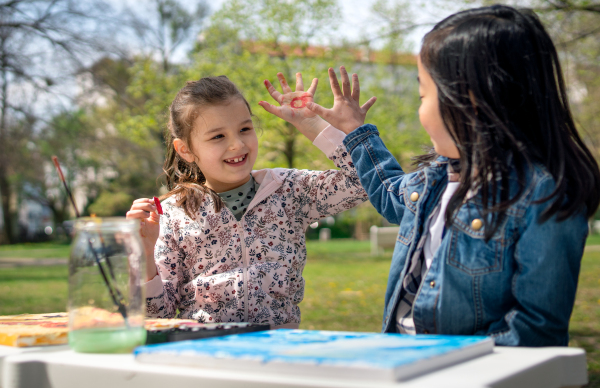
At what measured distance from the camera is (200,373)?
2.93 feet

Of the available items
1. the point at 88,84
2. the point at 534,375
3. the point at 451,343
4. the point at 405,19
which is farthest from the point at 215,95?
the point at 88,84

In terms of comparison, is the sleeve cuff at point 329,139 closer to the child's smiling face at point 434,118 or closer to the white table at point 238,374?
the child's smiling face at point 434,118

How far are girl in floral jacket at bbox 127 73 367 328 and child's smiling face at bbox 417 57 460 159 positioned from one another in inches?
20.0

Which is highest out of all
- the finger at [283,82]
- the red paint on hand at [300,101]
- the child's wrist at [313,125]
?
the finger at [283,82]

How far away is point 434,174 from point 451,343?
67cm

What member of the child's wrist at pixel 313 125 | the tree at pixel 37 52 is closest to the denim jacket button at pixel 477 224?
the child's wrist at pixel 313 125

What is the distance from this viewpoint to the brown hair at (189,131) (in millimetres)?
2182

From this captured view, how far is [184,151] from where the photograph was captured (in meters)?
2.35

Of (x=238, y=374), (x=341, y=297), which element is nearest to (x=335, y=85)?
(x=238, y=374)

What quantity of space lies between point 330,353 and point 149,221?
1.08m

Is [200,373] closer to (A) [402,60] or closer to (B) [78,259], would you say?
(B) [78,259]

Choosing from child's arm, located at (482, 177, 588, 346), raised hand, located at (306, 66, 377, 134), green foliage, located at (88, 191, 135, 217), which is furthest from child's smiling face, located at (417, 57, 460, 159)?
green foliage, located at (88, 191, 135, 217)

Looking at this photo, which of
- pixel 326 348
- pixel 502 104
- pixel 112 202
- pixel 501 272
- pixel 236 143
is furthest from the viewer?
pixel 112 202

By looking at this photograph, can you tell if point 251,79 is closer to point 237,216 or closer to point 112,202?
point 237,216
